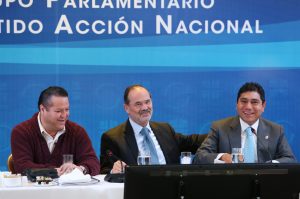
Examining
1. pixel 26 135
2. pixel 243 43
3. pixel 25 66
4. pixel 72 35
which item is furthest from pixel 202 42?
pixel 26 135

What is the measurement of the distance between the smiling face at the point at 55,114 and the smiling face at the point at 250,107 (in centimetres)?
138

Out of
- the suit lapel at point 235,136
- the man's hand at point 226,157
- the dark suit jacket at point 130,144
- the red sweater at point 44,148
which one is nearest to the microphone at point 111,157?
the dark suit jacket at point 130,144

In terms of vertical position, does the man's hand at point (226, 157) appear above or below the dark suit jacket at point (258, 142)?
below

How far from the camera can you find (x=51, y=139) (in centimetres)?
445

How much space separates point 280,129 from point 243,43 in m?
1.23

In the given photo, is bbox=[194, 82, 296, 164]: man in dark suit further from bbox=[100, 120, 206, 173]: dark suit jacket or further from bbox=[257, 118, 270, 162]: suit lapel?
bbox=[100, 120, 206, 173]: dark suit jacket

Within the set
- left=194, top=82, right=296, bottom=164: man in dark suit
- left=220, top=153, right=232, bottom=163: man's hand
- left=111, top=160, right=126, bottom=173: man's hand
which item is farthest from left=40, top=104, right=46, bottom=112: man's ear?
left=220, top=153, right=232, bottom=163: man's hand

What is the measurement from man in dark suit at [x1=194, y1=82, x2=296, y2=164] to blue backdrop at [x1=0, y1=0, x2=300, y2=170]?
940 mm

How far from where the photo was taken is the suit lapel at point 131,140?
177 inches

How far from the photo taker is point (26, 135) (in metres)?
4.34

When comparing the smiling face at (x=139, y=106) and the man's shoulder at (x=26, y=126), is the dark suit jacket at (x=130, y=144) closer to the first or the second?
the smiling face at (x=139, y=106)

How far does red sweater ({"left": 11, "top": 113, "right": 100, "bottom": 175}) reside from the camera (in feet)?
13.9

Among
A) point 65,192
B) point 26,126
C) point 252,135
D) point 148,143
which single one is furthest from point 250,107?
point 65,192

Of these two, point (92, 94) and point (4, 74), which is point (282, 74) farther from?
point (4, 74)
